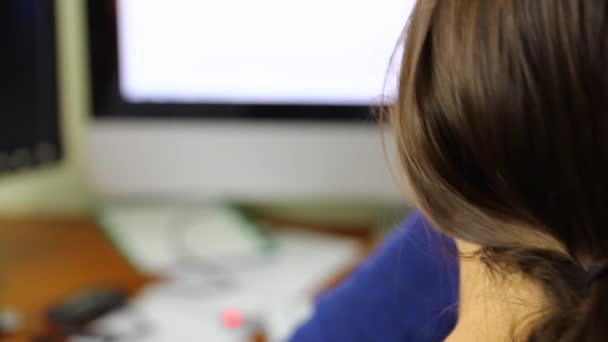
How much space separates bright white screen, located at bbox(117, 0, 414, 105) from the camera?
69 centimetres

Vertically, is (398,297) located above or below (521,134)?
below

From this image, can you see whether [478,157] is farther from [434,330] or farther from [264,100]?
[264,100]

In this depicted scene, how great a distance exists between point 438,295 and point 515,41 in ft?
0.85

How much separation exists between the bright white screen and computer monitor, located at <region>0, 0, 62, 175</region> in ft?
0.26

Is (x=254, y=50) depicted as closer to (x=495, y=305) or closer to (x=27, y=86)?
Answer: (x=27, y=86)

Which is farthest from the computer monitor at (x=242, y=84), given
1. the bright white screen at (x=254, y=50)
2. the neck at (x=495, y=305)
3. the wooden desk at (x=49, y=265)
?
the neck at (x=495, y=305)

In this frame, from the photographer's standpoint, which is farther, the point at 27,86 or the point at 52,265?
the point at 52,265

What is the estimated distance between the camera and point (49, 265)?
2.48 ft

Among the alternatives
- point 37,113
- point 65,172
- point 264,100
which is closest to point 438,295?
point 264,100

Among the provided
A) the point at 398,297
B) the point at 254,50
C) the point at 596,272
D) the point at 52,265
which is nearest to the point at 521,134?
the point at 596,272

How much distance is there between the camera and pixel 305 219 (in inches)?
36.8

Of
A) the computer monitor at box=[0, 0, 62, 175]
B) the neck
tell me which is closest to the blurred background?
the computer monitor at box=[0, 0, 62, 175]

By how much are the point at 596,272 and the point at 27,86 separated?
543mm

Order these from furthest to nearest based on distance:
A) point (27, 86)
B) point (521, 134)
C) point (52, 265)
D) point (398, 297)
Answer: point (52, 265)
point (27, 86)
point (398, 297)
point (521, 134)
